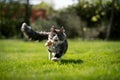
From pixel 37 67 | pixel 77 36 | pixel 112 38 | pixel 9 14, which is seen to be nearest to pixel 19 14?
pixel 9 14

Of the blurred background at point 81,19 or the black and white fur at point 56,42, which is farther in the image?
the blurred background at point 81,19

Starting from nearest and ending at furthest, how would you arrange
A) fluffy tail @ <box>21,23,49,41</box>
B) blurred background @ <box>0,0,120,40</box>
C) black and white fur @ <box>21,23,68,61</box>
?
1. black and white fur @ <box>21,23,68,61</box>
2. fluffy tail @ <box>21,23,49,41</box>
3. blurred background @ <box>0,0,120,40</box>

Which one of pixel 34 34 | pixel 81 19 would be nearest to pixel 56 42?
pixel 34 34

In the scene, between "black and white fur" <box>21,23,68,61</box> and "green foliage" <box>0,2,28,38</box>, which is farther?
"green foliage" <box>0,2,28,38</box>

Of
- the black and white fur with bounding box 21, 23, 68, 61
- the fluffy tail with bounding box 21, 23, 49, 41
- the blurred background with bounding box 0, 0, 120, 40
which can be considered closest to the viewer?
the black and white fur with bounding box 21, 23, 68, 61

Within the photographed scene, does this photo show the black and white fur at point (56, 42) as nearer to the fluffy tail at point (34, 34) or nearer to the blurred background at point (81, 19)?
the fluffy tail at point (34, 34)

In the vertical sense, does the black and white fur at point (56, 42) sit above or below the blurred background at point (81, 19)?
above

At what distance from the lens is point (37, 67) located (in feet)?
37.3

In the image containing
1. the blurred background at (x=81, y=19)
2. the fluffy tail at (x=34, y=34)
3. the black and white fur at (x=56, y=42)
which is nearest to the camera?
the black and white fur at (x=56, y=42)

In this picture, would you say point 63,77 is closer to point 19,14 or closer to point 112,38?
point 112,38

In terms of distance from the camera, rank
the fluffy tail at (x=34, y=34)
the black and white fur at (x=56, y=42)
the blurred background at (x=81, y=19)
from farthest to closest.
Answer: the blurred background at (x=81, y=19)
the fluffy tail at (x=34, y=34)
the black and white fur at (x=56, y=42)

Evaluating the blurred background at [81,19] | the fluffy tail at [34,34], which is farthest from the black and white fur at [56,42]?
the blurred background at [81,19]

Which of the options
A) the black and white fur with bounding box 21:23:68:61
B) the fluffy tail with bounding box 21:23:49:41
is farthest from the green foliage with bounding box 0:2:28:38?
the black and white fur with bounding box 21:23:68:61

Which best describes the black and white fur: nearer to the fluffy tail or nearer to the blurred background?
the fluffy tail
